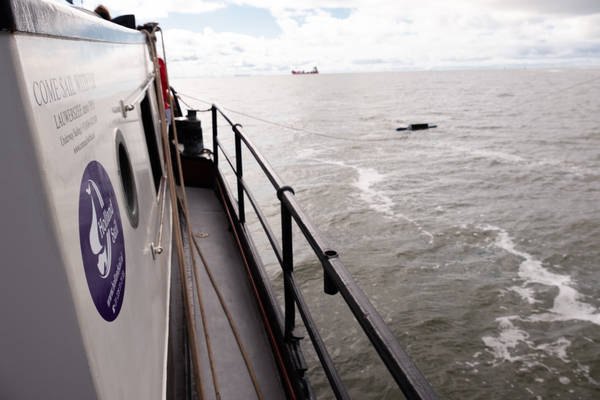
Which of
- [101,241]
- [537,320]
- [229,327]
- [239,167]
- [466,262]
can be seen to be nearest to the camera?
[101,241]

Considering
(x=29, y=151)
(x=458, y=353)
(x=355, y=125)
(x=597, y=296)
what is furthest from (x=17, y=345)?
(x=355, y=125)

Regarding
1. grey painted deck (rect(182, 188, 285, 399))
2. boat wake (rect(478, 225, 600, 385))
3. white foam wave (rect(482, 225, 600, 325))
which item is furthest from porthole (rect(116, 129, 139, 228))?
white foam wave (rect(482, 225, 600, 325))

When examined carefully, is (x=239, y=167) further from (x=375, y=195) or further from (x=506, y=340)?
(x=375, y=195)

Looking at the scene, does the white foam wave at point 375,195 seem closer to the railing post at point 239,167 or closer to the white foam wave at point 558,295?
the white foam wave at point 558,295

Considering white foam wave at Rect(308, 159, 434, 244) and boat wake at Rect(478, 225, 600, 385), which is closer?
boat wake at Rect(478, 225, 600, 385)

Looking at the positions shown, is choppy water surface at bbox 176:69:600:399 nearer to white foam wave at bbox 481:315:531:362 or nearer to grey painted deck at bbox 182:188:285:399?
white foam wave at bbox 481:315:531:362

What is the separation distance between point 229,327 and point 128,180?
136cm

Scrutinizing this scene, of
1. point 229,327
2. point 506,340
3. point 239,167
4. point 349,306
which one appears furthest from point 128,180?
point 506,340

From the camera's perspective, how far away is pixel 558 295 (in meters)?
8.78

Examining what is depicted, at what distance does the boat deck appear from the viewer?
2.33 metres

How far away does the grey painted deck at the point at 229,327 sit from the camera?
2340mm

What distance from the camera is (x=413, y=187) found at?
16.1 meters

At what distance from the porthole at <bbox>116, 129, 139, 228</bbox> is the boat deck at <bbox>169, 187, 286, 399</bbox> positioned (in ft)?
3.20

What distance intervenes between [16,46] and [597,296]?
34.7 ft
